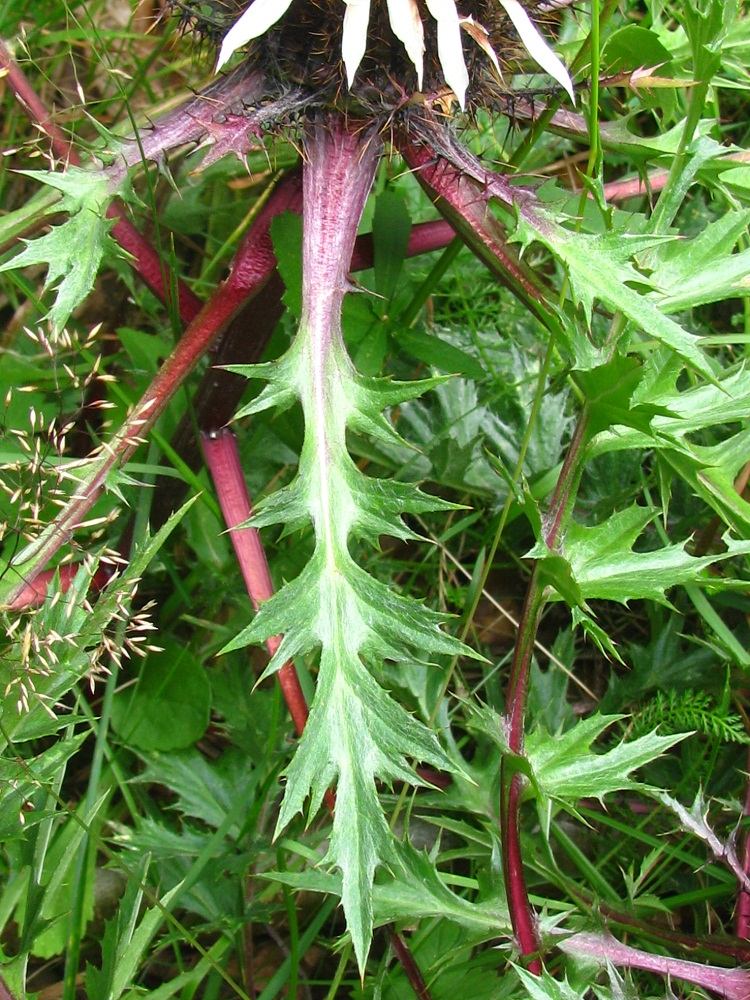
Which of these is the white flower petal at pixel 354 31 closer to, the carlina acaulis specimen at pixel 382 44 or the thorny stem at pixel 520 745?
the carlina acaulis specimen at pixel 382 44

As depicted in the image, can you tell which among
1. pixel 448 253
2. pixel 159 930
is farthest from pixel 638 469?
pixel 159 930

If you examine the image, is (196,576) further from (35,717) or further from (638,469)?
(638,469)

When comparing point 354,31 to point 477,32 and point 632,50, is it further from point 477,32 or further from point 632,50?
point 632,50

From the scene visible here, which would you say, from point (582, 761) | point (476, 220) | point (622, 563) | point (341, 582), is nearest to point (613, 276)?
point (476, 220)

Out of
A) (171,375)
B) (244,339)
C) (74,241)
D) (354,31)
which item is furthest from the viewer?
(244,339)

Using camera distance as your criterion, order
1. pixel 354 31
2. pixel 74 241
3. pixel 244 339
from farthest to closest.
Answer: pixel 244 339 < pixel 74 241 < pixel 354 31

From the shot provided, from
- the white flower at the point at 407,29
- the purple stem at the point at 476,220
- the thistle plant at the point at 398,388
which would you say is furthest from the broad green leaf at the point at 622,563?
the white flower at the point at 407,29

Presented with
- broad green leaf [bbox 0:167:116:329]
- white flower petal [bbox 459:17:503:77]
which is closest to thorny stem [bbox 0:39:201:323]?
broad green leaf [bbox 0:167:116:329]
